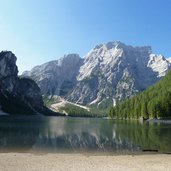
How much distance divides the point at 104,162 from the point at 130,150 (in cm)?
1643

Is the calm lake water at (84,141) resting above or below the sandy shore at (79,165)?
above

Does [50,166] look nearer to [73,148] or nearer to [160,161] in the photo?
[160,161]

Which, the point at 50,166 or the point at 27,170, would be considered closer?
the point at 27,170

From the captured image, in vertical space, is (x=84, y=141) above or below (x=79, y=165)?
above

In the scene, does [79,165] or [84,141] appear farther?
[84,141]

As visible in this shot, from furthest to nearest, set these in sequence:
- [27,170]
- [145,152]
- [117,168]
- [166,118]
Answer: [166,118], [145,152], [117,168], [27,170]

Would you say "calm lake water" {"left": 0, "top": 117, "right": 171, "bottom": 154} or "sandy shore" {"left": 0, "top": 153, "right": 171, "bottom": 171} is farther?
A: "calm lake water" {"left": 0, "top": 117, "right": 171, "bottom": 154}

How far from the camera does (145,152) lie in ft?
165

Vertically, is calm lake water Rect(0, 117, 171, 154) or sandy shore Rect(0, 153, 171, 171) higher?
calm lake water Rect(0, 117, 171, 154)

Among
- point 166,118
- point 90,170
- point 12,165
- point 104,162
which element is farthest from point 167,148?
point 166,118

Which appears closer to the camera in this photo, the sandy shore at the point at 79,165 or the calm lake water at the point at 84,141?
the sandy shore at the point at 79,165

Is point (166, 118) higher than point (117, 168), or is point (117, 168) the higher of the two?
point (166, 118)

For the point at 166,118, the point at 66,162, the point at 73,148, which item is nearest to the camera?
the point at 66,162

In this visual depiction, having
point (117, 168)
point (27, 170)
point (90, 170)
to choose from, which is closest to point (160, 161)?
point (117, 168)
